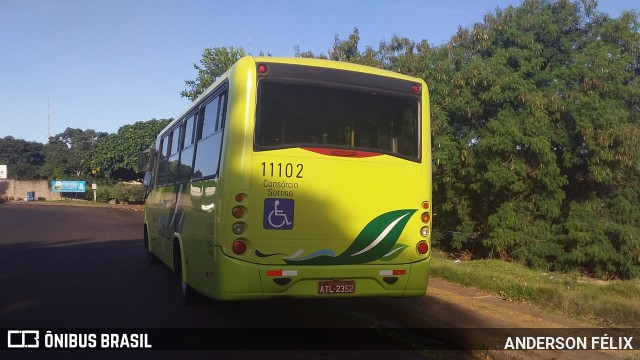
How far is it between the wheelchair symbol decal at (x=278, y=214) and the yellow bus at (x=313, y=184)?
0.01 meters

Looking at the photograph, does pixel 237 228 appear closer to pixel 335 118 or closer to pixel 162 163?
pixel 335 118

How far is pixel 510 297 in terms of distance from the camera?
8.75 m

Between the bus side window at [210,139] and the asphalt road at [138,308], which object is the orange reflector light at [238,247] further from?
the asphalt road at [138,308]

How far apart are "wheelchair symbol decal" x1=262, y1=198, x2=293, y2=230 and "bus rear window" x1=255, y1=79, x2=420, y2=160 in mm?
626

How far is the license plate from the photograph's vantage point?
640 cm

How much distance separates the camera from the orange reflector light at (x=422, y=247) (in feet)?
22.7

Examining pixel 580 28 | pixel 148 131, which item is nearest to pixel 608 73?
pixel 580 28

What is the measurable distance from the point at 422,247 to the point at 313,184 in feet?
5.39

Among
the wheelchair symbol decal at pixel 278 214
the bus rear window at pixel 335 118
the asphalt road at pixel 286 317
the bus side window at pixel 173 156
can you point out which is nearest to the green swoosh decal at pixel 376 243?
the wheelchair symbol decal at pixel 278 214

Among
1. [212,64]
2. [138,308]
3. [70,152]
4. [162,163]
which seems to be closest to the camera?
[138,308]

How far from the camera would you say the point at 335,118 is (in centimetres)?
665

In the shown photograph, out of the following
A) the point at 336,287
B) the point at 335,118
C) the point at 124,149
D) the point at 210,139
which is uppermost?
the point at 124,149

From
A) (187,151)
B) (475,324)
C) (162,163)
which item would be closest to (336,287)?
(475,324)

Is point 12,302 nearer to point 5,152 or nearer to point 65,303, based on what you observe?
point 65,303
